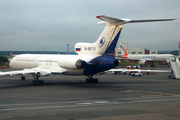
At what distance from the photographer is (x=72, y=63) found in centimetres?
2630

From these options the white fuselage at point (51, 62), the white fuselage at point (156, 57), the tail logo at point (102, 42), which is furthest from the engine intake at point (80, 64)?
the white fuselage at point (156, 57)

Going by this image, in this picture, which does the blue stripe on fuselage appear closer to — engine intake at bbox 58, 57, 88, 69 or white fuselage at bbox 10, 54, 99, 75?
white fuselage at bbox 10, 54, 99, 75

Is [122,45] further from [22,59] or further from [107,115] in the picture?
[107,115]

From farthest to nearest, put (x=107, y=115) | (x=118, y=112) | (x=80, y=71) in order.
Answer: (x=80, y=71) → (x=118, y=112) → (x=107, y=115)

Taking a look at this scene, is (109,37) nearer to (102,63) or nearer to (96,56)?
(96,56)

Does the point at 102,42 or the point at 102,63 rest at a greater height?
the point at 102,42

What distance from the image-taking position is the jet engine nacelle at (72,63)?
1011 inches

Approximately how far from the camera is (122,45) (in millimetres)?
→ 99125

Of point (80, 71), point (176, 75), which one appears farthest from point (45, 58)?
point (176, 75)

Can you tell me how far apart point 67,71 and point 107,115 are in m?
18.1

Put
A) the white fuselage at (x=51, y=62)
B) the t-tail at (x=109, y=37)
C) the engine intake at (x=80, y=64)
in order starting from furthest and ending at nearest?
the white fuselage at (x=51, y=62) < the engine intake at (x=80, y=64) < the t-tail at (x=109, y=37)

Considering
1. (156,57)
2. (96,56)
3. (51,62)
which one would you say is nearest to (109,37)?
(96,56)

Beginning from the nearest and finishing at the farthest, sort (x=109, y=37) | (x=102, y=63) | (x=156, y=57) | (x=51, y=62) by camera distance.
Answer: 1. (x=109, y=37)
2. (x=102, y=63)
3. (x=51, y=62)
4. (x=156, y=57)

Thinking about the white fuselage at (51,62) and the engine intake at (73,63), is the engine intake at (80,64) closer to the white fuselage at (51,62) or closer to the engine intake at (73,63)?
the engine intake at (73,63)
